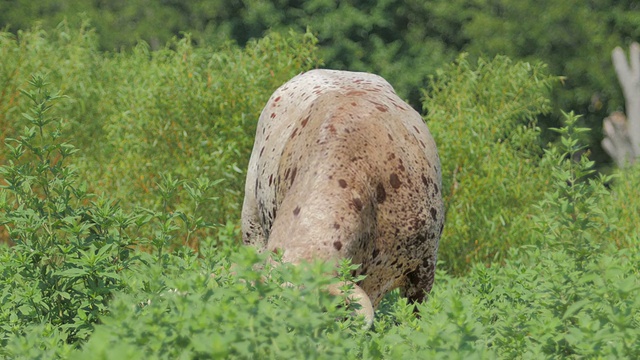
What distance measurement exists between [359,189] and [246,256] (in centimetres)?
233

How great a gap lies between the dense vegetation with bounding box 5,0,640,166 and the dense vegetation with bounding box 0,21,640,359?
56.9ft

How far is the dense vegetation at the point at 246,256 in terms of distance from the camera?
11.0 ft

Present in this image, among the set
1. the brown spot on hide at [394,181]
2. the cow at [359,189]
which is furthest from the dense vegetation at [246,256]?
the brown spot on hide at [394,181]

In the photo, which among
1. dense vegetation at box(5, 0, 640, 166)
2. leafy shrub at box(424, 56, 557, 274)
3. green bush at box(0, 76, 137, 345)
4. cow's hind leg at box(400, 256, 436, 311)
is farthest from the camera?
dense vegetation at box(5, 0, 640, 166)

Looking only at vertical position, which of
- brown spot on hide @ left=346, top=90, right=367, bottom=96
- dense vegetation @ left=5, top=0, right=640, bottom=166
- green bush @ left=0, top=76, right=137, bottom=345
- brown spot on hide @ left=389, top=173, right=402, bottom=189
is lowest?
dense vegetation @ left=5, top=0, right=640, bottom=166

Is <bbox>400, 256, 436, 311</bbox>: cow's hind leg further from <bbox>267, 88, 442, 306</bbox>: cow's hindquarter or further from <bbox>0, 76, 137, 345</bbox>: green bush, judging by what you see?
<bbox>0, 76, 137, 345</bbox>: green bush

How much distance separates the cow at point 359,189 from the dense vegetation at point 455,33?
72.7ft

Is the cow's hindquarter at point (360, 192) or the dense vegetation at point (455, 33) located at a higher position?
the cow's hindquarter at point (360, 192)

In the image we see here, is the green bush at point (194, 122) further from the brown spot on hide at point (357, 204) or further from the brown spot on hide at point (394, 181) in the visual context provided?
the brown spot on hide at point (357, 204)

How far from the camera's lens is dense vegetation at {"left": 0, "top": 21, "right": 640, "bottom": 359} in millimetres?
3352

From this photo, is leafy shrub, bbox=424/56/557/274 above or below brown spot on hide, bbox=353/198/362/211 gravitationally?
below

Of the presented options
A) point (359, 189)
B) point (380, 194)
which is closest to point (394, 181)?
point (380, 194)

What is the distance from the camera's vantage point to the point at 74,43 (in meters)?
16.3

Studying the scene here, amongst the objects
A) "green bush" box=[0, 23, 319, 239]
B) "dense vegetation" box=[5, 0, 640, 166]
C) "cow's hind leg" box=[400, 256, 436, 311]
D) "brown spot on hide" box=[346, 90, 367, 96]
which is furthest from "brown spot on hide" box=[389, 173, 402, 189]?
"dense vegetation" box=[5, 0, 640, 166]
